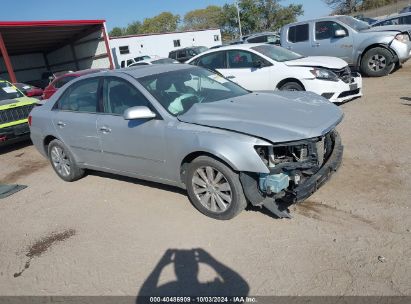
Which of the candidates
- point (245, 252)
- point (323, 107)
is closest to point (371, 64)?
point (323, 107)

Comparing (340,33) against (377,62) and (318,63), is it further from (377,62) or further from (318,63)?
(318,63)

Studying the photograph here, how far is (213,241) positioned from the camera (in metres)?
3.77

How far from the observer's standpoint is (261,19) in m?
61.6

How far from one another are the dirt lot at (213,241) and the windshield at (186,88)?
121cm

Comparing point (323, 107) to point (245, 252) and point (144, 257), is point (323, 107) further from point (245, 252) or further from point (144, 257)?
point (144, 257)

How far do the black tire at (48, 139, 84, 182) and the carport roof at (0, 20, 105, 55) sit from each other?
55.8 ft

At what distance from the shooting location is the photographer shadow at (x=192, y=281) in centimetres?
310

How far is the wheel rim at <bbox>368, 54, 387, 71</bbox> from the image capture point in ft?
35.1

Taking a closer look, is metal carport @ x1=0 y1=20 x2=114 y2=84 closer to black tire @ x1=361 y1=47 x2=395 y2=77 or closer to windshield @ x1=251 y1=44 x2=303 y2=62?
windshield @ x1=251 y1=44 x2=303 y2=62

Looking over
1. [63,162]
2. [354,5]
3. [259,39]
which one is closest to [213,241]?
[63,162]

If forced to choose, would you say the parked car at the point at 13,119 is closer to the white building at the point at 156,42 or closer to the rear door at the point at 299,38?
the rear door at the point at 299,38

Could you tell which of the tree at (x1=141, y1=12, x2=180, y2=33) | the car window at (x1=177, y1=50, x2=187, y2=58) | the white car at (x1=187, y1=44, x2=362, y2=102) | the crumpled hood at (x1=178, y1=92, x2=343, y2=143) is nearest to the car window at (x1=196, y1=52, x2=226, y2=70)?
the white car at (x1=187, y1=44, x2=362, y2=102)

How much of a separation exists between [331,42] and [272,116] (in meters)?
Result: 8.55

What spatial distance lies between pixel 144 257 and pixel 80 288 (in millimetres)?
632
